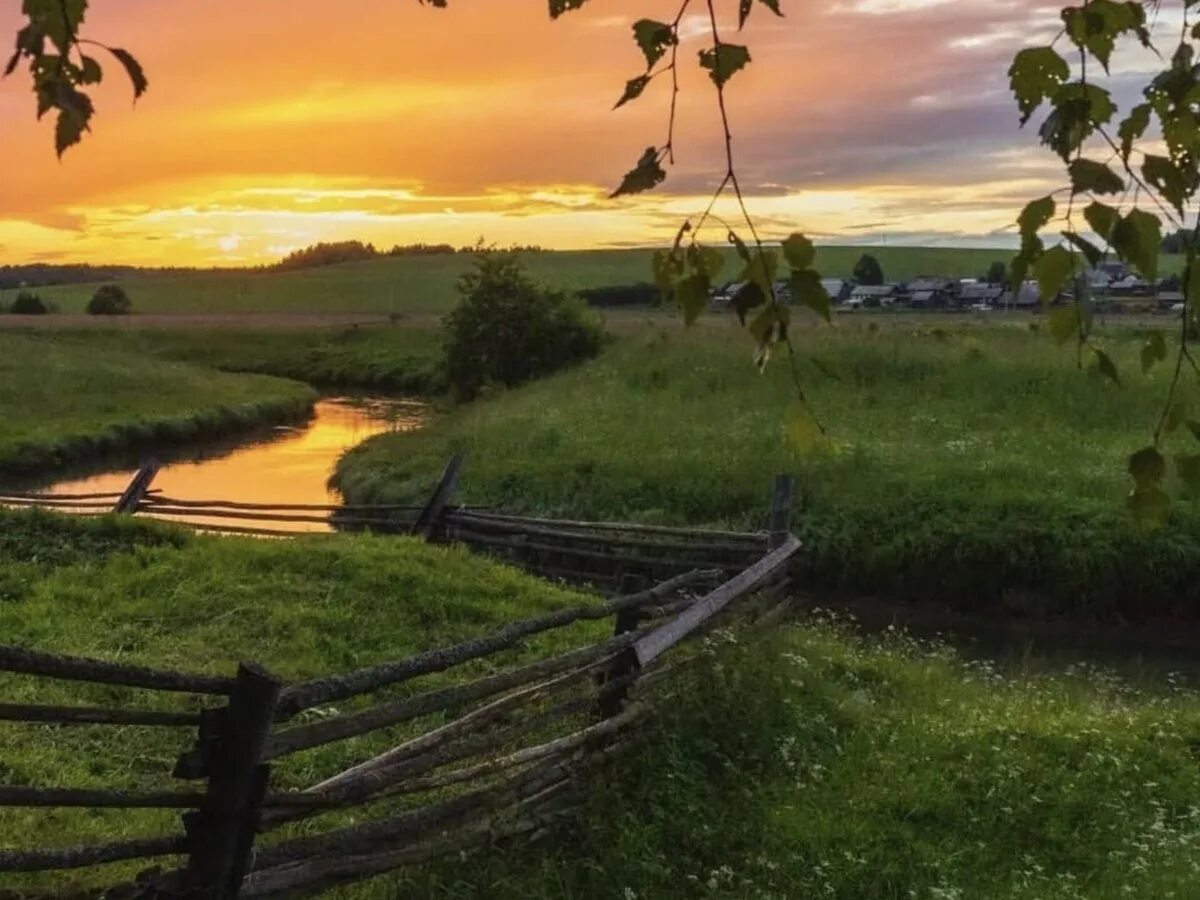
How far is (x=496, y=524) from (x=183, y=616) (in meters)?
4.34

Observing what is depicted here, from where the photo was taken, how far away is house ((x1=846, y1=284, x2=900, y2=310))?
56150 mm

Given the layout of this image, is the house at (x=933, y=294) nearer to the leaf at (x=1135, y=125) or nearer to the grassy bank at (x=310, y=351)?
the grassy bank at (x=310, y=351)

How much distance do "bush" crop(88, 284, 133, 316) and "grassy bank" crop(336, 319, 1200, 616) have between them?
48249 millimetres

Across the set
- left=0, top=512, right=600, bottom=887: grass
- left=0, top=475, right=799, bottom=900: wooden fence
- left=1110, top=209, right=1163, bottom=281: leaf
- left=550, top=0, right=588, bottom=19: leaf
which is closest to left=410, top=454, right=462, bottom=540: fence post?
left=0, top=512, right=600, bottom=887: grass

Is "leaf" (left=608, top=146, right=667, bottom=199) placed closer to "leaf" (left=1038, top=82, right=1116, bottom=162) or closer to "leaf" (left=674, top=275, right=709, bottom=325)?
"leaf" (left=674, top=275, right=709, bottom=325)

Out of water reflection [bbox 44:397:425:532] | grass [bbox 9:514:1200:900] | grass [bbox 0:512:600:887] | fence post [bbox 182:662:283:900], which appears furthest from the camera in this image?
water reflection [bbox 44:397:425:532]

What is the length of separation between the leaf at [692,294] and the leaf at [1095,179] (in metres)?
0.43

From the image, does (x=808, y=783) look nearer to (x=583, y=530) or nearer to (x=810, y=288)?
(x=810, y=288)

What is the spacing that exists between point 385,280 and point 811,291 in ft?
265

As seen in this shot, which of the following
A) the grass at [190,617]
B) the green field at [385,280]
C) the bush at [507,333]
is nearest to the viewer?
the grass at [190,617]

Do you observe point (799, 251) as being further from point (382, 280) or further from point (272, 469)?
point (382, 280)

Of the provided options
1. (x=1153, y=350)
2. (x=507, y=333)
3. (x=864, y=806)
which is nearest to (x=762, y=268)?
(x=1153, y=350)

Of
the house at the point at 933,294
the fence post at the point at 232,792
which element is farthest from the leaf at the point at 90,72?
the house at the point at 933,294

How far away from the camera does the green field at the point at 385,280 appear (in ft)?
232
